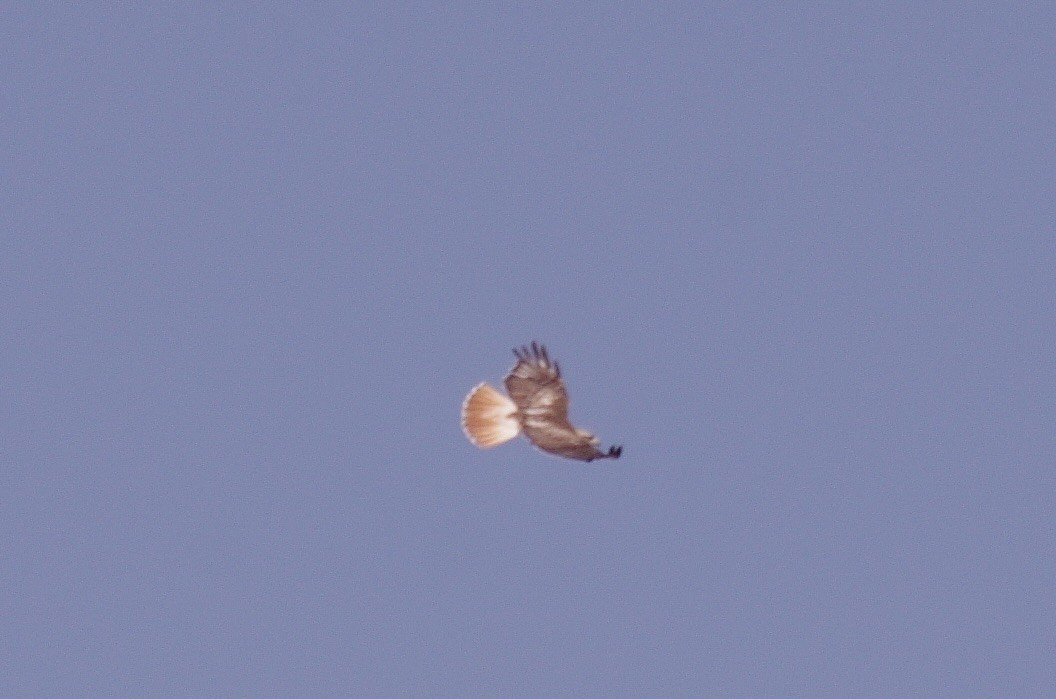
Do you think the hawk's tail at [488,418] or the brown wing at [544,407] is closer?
the brown wing at [544,407]

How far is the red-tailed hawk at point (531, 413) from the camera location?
2227 centimetres

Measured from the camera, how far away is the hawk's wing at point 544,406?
72.9 ft

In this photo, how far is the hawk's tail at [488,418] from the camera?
76.0ft

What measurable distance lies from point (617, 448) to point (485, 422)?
256cm

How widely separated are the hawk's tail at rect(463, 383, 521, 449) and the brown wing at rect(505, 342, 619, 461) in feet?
0.96

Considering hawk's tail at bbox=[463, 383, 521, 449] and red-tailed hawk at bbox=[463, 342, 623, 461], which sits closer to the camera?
red-tailed hawk at bbox=[463, 342, 623, 461]

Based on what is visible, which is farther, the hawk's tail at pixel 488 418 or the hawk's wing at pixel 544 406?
the hawk's tail at pixel 488 418

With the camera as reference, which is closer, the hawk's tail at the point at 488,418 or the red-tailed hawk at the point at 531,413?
the red-tailed hawk at the point at 531,413

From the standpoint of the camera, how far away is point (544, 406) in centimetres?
2264

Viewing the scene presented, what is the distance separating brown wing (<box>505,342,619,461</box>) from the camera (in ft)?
72.9

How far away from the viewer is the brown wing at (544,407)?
72.9ft

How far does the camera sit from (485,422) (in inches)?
927

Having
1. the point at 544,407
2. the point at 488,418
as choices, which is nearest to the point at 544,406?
the point at 544,407

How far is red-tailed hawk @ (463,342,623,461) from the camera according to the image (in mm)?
22266
